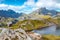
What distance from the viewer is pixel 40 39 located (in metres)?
15.2

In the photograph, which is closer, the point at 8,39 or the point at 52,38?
the point at 8,39

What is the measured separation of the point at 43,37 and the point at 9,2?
5592 millimetres

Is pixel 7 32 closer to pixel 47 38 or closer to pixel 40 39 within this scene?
pixel 40 39

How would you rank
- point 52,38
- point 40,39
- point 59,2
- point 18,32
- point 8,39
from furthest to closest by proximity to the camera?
point 59,2
point 52,38
point 40,39
point 18,32
point 8,39

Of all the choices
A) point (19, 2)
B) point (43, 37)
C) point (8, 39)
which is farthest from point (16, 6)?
point (8, 39)

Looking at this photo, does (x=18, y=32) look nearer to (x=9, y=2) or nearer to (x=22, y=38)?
(x=22, y=38)

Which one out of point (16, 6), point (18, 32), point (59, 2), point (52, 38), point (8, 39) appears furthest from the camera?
point (59, 2)

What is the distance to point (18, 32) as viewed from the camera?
1338 centimetres

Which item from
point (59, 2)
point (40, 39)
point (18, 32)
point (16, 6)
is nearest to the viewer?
point (18, 32)

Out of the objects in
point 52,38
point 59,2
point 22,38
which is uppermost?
point 59,2

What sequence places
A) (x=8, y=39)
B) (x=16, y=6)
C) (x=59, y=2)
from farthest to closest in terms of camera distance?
(x=59, y=2) < (x=16, y=6) < (x=8, y=39)

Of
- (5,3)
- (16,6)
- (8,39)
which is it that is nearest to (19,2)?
Answer: (16,6)

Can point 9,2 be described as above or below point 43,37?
above

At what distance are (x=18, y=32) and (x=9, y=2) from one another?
5087 millimetres
